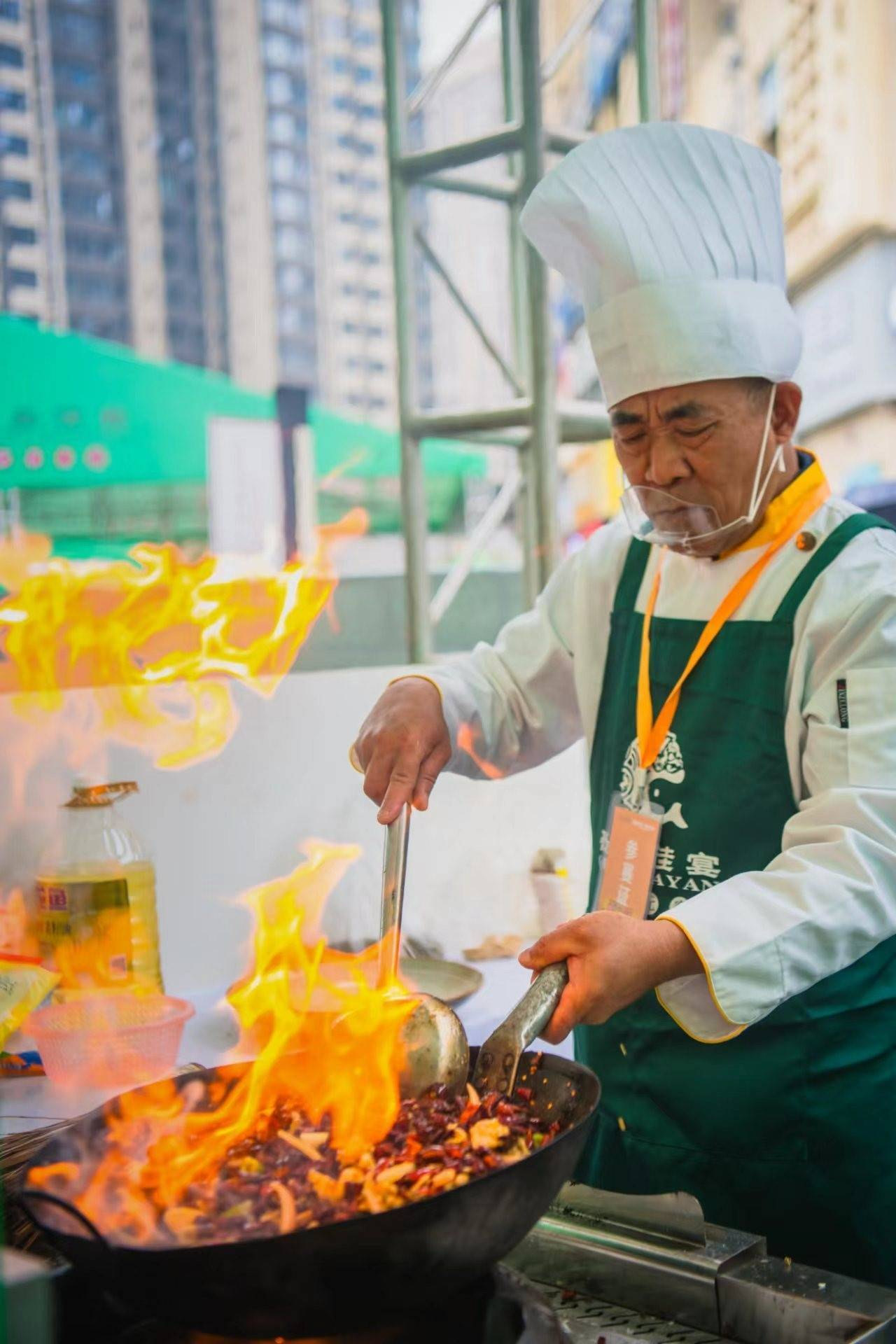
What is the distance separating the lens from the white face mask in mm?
1577

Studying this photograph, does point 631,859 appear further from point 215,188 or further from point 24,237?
point 215,188

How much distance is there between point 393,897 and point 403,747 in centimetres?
25

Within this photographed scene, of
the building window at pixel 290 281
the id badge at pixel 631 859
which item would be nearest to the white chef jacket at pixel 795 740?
the id badge at pixel 631 859

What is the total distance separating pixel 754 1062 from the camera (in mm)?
1468

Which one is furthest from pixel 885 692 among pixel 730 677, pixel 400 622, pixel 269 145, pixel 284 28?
pixel 284 28

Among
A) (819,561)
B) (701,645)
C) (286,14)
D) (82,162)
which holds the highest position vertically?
(286,14)

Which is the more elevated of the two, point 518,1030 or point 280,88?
point 280,88

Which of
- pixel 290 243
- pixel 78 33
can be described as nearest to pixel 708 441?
pixel 78 33

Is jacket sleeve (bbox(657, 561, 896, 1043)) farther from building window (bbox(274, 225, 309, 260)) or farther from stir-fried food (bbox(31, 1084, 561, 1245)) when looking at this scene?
building window (bbox(274, 225, 309, 260))

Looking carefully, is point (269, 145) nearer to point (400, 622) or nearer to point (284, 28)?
point (284, 28)

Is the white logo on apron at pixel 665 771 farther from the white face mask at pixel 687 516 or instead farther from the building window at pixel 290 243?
the building window at pixel 290 243

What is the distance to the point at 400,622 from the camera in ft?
23.7

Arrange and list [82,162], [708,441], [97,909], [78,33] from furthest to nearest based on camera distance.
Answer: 1. [82,162]
2. [78,33]
3. [97,909]
4. [708,441]

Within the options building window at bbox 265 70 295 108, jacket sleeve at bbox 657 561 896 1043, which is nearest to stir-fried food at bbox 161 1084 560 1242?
jacket sleeve at bbox 657 561 896 1043
